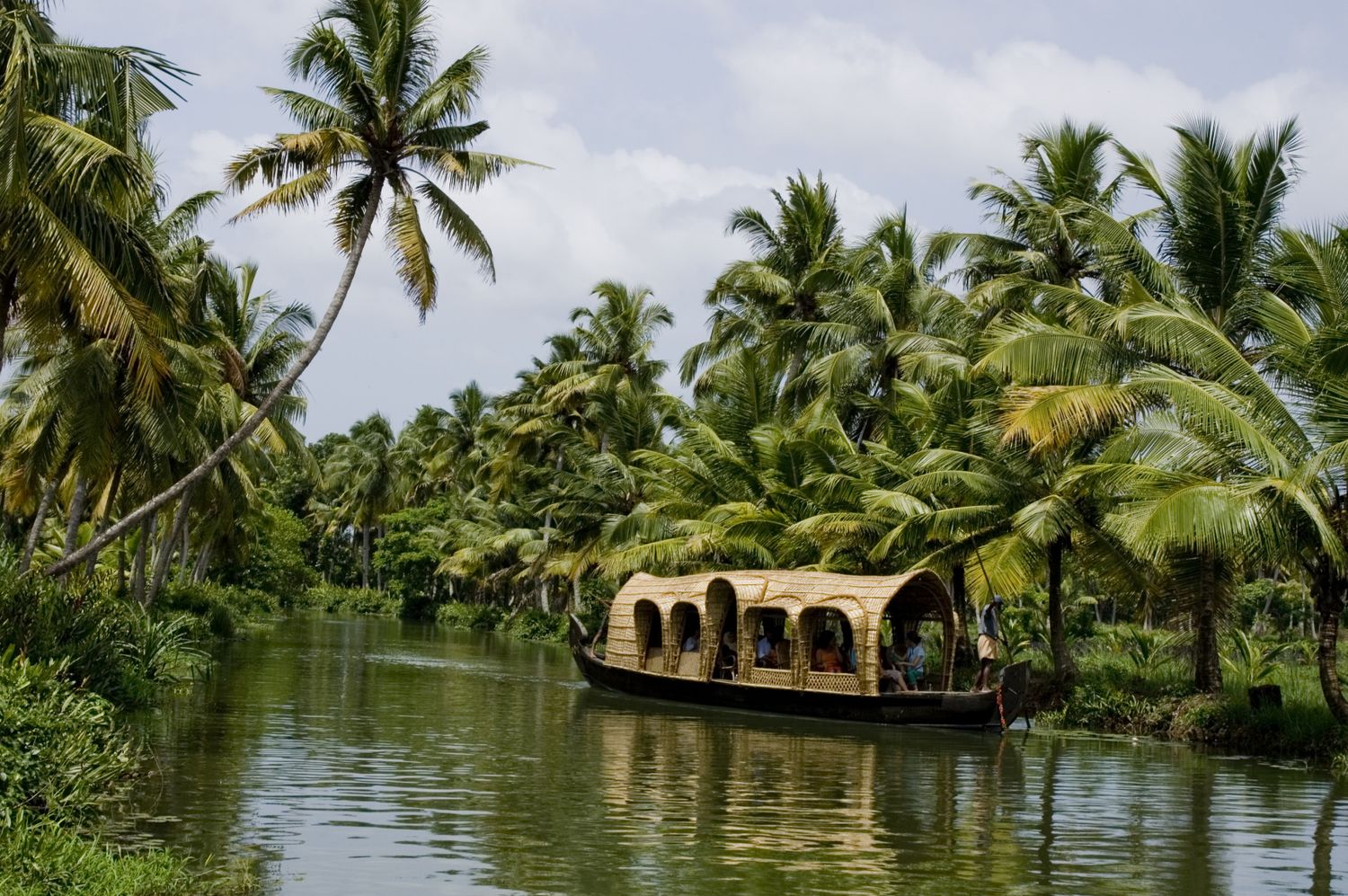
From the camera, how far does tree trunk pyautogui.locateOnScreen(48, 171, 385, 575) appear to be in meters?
15.5

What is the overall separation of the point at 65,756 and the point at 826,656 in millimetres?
12507

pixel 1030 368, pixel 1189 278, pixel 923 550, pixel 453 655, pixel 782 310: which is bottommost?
pixel 453 655

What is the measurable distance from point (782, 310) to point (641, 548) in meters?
7.08

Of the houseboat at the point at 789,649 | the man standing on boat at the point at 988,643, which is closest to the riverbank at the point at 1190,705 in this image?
the man standing on boat at the point at 988,643

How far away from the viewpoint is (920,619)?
20.2 metres

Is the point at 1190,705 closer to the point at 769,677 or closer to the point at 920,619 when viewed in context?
the point at 920,619

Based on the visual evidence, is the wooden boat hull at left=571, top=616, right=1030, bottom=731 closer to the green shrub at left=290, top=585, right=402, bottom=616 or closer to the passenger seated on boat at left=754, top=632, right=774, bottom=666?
the passenger seated on boat at left=754, top=632, right=774, bottom=666

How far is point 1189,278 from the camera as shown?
17344 millimetres

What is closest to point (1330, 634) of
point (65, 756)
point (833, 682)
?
point (833, 682)

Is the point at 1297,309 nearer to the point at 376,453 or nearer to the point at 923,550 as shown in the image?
the point at 923,550

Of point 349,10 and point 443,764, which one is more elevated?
point 349,10

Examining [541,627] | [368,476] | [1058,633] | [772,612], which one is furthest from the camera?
[368,476]

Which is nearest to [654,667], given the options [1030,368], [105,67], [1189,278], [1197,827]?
[1030,368]

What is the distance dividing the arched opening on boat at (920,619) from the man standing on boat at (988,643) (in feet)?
1.96
